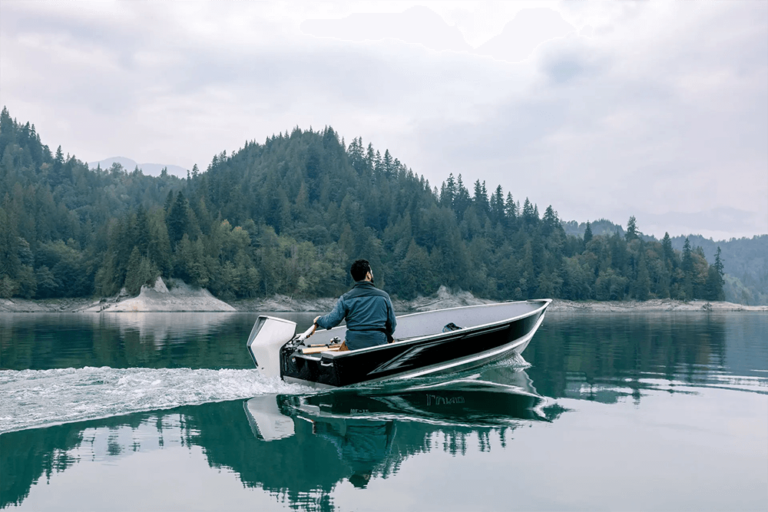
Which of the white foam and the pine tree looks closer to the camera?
the white foam

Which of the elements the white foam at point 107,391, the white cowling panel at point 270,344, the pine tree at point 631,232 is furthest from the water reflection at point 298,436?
the pine tree at point 631,232

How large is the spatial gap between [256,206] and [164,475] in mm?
169835

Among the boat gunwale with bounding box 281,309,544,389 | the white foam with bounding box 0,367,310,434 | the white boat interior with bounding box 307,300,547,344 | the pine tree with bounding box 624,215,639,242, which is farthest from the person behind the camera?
the pine tree with bounding box 624,215,639,242

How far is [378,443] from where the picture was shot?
7.70 metres

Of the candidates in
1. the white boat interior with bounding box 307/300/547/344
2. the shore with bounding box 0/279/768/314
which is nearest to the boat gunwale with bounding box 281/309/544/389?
the white boat interior with bounding box 307/300/547/344

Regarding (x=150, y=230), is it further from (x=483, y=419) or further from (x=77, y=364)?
(x=483, y=419)

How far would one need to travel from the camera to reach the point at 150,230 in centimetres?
11444

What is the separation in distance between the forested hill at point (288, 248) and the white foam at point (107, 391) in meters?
98.1

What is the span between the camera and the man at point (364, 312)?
1107cm

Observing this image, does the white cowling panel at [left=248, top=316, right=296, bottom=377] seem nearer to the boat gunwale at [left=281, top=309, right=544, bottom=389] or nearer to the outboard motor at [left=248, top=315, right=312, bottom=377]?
the outboard motor at [left=248, top=315, right=312, bottom=377]

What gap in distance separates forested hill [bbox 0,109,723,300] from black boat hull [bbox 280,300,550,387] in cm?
9987

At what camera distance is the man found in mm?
11070

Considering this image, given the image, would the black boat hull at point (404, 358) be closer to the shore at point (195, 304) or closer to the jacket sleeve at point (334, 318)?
the jacket sleeve at point (334, 318)

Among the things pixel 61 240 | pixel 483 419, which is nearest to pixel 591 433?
pixel 483 419
